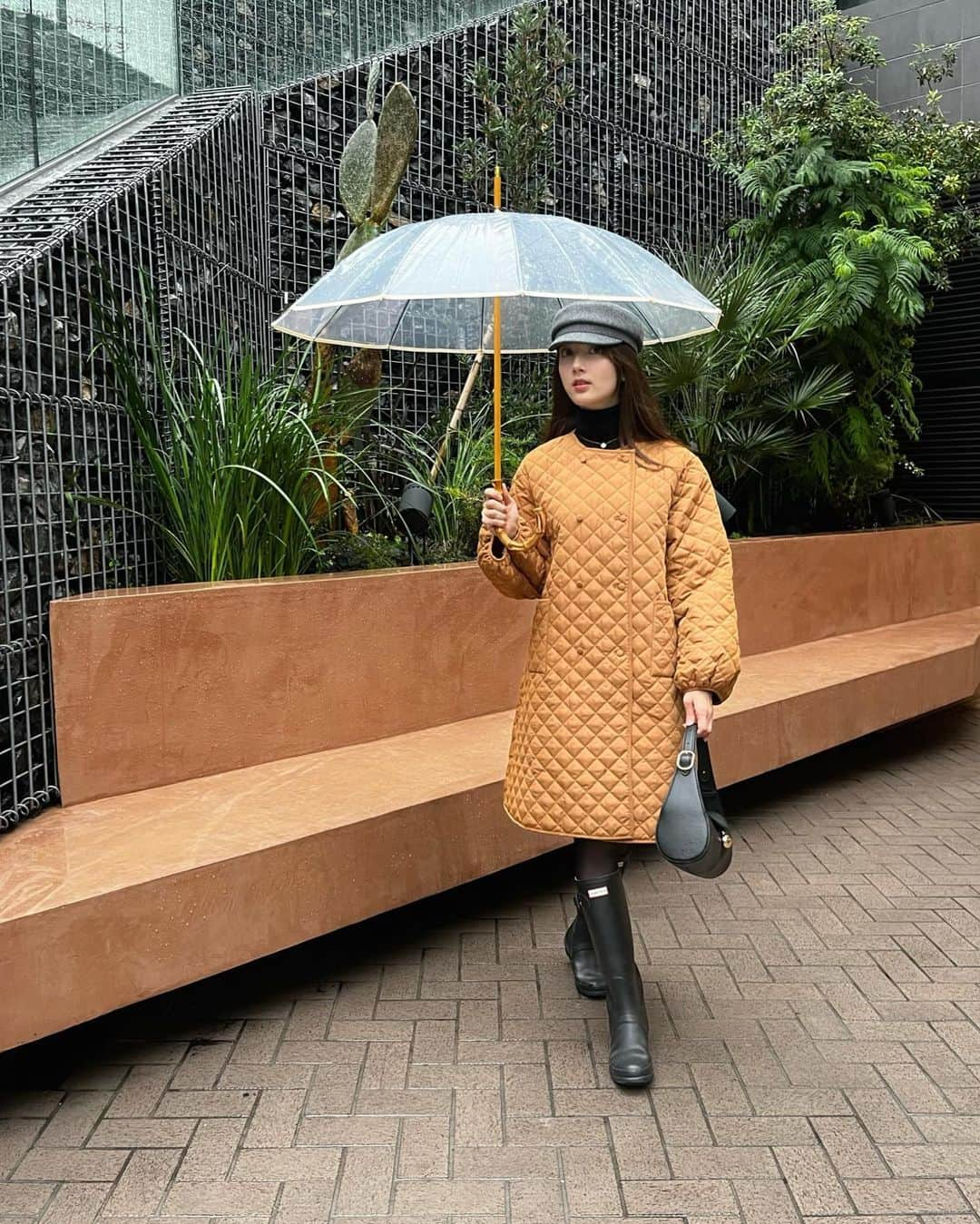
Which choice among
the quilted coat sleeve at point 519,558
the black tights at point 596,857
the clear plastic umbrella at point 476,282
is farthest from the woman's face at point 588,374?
the black tights at point 596,857

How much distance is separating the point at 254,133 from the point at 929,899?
473 centimetres

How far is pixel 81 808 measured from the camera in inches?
129

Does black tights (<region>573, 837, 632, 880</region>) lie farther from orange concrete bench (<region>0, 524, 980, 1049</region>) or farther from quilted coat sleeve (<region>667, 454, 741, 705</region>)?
orange concrete bench (<region>0, 524, 980, 1049</region>)

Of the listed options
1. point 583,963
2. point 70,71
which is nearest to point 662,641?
point 583,963

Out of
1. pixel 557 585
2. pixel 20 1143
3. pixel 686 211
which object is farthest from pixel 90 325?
pixel 686 211

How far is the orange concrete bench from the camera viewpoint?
270 centimetres

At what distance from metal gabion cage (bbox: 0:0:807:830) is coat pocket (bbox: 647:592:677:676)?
1.67 meters

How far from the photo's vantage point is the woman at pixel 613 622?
9.06ft

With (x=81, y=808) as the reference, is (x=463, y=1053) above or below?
below

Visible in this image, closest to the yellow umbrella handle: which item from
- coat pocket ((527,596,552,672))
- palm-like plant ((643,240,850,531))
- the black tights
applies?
coat pocket ((527,596,552,672))

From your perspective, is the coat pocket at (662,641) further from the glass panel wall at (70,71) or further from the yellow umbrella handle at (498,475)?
the glass panel wall at (70,71)

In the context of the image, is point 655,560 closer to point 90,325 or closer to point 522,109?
point 90,325

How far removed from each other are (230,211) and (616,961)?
3928mm

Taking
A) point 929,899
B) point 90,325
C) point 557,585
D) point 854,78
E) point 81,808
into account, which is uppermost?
point 854,78
